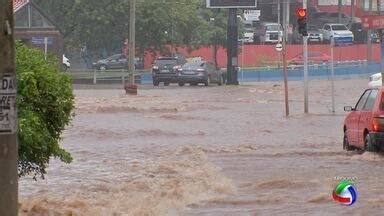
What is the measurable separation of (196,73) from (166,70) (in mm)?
2223

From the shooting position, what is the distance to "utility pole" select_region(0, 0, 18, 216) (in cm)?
789

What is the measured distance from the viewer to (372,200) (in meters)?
12.5

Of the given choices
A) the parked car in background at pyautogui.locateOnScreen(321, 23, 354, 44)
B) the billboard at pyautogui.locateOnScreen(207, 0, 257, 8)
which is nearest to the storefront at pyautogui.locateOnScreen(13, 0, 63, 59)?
the billboard at pyautogui.locateOnScreen(207, 0, 257, 8)

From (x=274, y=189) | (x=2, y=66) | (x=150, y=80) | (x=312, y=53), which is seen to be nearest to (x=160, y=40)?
(x=150, y=80)

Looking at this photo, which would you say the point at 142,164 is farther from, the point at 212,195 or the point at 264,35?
the point at 264,35

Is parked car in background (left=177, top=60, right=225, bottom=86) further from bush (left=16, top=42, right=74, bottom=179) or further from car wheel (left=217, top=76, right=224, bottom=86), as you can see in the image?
bush (left=16, top=42, right=74, bottom=179)

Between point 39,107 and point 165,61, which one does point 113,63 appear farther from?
point 39,107

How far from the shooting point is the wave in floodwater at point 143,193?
12180mm

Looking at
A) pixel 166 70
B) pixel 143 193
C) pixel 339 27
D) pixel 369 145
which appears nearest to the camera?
pixel 143 193

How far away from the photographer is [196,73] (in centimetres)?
5703

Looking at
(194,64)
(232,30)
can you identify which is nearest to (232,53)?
(232,30)

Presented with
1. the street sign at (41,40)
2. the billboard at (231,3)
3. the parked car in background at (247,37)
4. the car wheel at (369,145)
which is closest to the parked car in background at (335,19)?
the parked car in background at (247,37)

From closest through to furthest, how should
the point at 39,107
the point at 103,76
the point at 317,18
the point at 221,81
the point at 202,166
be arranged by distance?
the point at 39,107 < the point at 202,166 < the point at 221,81 < the point at 103,76 < the point at 317,18

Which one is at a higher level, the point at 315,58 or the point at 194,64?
the point at 194,64
